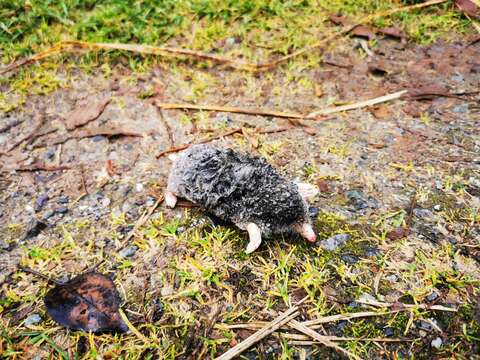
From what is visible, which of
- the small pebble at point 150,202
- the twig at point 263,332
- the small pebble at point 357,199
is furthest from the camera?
the small pebble at point 150,202

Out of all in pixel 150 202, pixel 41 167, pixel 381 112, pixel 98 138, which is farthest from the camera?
pixel 381 112

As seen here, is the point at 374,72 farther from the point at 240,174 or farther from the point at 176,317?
the point at 176,317

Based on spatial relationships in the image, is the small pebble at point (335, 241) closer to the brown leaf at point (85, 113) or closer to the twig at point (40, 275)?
the twig at point (40, 275)

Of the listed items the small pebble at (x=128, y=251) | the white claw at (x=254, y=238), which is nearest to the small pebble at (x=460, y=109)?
the white claw at (x=254, y=238)

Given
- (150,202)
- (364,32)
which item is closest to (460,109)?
(364,32)

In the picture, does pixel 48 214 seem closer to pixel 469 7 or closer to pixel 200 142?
pixel 200 142

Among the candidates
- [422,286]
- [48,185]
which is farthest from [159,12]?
[422,286]

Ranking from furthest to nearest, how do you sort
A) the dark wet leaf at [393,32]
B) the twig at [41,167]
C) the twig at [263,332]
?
the dark wet leaf at [393,32]
the twig at [41,167]
the twig at [263,332]

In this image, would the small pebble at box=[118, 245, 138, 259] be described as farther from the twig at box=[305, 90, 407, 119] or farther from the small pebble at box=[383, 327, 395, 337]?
the twig at box=[305, 90, 407, 119]
